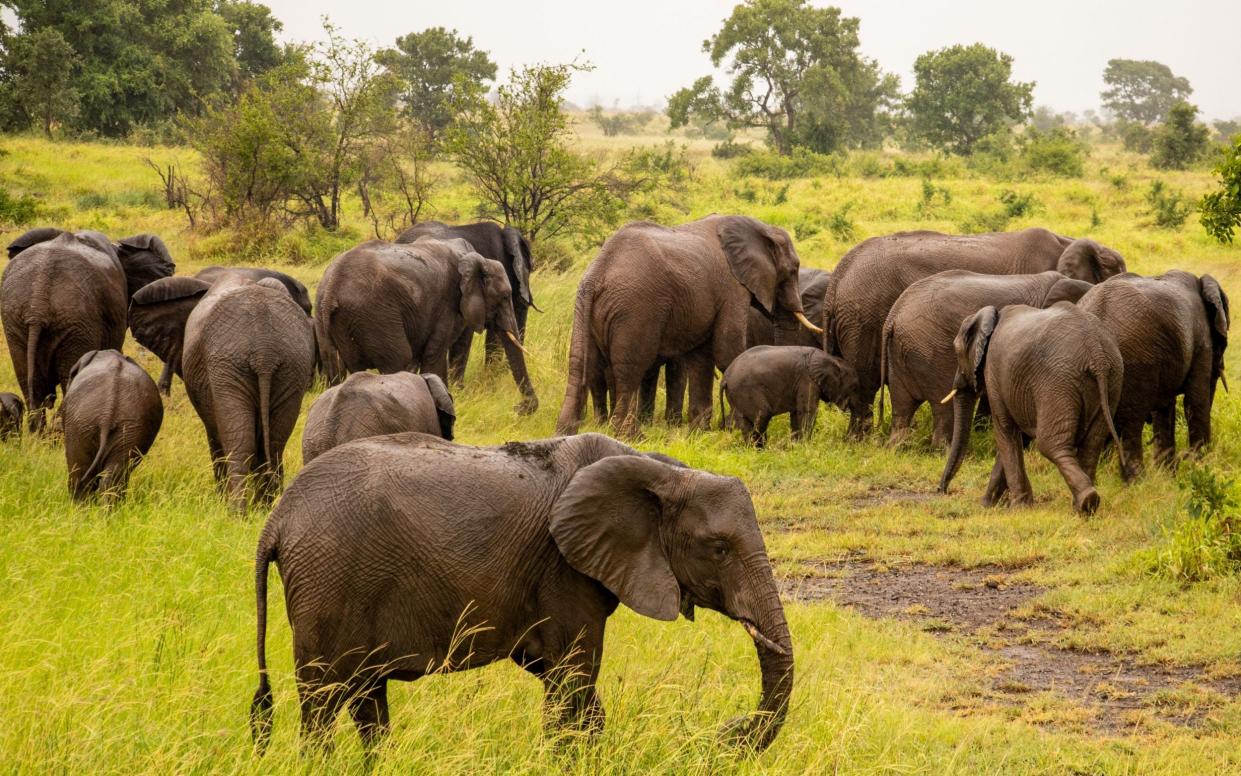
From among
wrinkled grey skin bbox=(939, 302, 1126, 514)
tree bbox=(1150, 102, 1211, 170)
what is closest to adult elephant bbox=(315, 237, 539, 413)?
wrinkled grey skin bbox=(939, 302, 1126, 514)

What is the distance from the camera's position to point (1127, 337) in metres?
10.3

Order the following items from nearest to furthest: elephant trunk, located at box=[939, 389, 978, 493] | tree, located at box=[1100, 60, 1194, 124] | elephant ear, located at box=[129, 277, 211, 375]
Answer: elephant ear, located at box=[129, 277, 211, 375] < elephant trunk, located at box=[939, 389, 978, 493] < tree, located at box=[1100, 60, 1194, 124]

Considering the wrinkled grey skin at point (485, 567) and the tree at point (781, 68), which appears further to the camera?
the tree at point (781, 68)

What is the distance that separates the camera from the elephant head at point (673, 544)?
477 cm

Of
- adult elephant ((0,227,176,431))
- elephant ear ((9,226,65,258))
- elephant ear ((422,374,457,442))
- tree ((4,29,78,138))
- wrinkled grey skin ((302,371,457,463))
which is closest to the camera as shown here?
wrinkled grey skin ((302,371,457,463))

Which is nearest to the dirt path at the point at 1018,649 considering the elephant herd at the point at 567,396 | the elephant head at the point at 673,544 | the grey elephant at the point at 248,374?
the elephant herd at the point at 567,396

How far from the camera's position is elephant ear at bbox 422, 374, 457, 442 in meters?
8.28

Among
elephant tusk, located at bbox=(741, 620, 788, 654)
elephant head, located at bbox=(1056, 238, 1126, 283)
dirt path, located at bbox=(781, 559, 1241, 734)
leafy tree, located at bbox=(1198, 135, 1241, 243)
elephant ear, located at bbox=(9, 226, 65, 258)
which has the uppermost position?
leafy tree, located at bbox=(1198, 135, 1241, 243)

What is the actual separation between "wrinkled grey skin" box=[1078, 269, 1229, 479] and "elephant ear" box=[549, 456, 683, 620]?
21.1 feet

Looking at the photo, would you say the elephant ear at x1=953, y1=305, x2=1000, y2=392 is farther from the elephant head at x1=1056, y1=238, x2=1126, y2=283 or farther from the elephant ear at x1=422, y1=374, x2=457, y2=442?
the elephant ear at x1=422, y1=374, x2=457, y2=442

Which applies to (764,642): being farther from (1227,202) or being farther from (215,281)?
(215,281)

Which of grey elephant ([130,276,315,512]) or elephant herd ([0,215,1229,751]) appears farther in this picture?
grey elephant ([130,276,315,512])

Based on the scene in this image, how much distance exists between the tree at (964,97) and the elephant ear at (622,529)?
166ft

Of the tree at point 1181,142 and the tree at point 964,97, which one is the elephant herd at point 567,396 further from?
the tree at point 964,97
